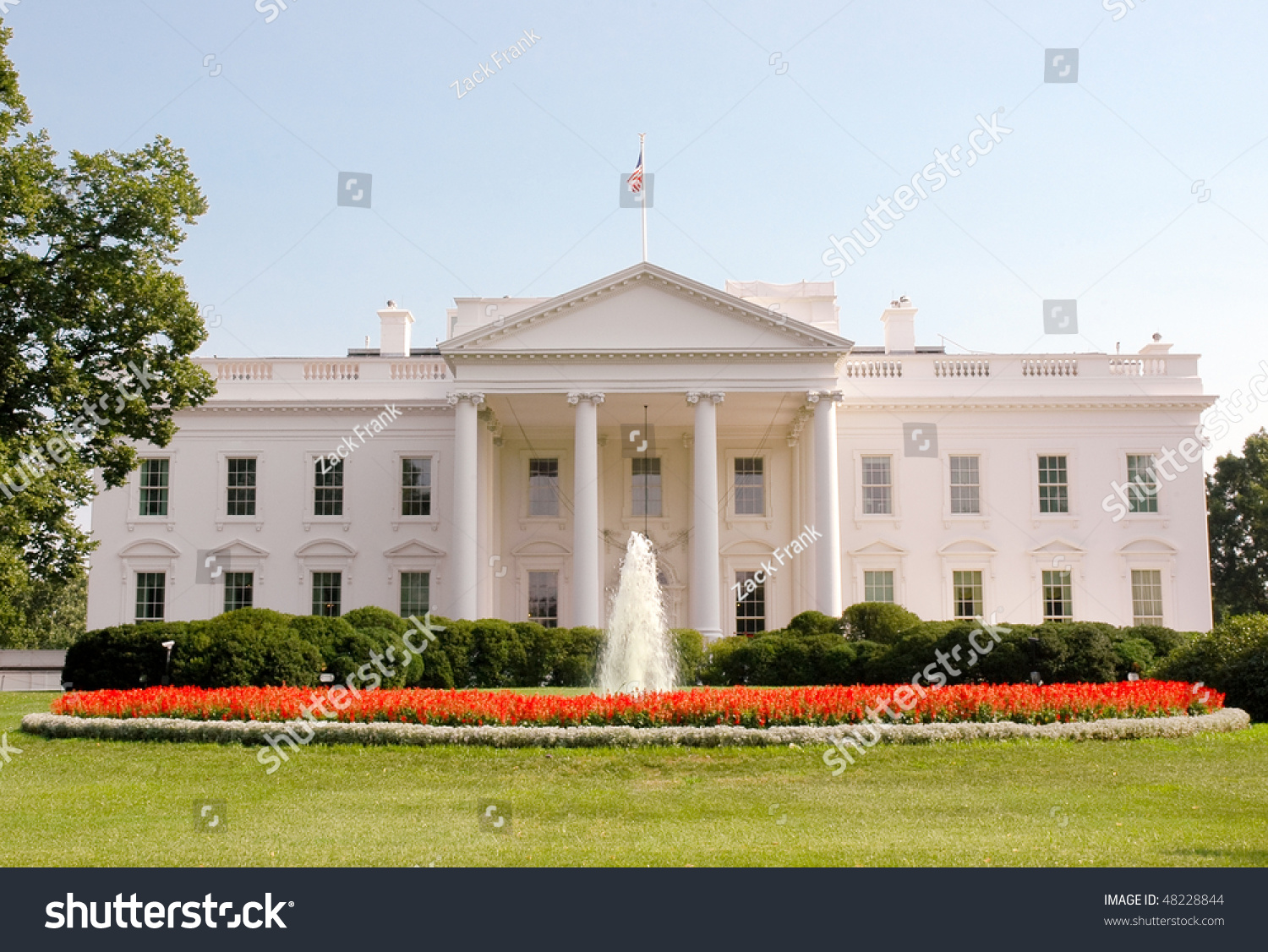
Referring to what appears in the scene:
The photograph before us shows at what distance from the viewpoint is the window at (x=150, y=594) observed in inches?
1416

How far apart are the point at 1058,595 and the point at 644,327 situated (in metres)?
15.3

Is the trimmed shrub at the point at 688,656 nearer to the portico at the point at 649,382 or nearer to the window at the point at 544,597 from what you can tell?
the portico at the point at 649,382

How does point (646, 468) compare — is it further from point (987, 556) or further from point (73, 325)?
point (73, 325)

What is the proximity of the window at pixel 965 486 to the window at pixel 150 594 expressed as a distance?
81.5 ft

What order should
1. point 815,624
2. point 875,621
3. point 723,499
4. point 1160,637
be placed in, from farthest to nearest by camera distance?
point 723,499
point 875,621
point 815,624
point 1160,637

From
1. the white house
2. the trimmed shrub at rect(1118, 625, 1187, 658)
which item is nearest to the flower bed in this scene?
the trimmed shrub at rect(1118, 625, 1187, 658)

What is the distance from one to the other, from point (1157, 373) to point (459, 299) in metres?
22.2

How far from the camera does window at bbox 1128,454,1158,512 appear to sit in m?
35.9

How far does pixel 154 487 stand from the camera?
36531mm

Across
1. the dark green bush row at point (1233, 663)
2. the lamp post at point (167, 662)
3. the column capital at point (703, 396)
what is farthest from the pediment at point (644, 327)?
the dark green bush row at point (1233, 663)

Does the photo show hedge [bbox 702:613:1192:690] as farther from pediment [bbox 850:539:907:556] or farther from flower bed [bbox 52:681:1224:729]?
pediment [bbox 850:539:907:556]

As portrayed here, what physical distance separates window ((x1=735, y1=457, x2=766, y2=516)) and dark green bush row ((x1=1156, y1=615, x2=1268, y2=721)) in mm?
18200

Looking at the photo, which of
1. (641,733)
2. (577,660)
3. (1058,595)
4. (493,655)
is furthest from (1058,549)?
(641,733)

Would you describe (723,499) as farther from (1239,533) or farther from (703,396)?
(1239,533)
